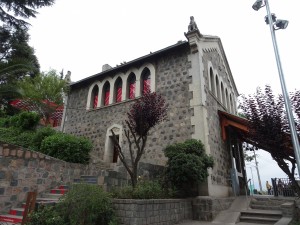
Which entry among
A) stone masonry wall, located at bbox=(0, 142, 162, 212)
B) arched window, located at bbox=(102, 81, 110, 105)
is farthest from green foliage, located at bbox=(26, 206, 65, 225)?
arched window, located at bbox=(102, 81, 110, 105)

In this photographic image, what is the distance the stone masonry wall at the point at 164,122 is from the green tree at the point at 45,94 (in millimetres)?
3518

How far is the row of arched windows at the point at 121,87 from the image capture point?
1224cm

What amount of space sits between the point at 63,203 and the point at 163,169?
14.6 feet

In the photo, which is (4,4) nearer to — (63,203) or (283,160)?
(63,203)

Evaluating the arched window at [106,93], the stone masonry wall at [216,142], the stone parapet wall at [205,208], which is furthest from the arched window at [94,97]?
the stone parapet wall at [205,208]

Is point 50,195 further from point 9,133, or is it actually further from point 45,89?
point 45,89

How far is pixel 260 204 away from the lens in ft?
30.5

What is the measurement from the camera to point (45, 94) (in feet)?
56.9

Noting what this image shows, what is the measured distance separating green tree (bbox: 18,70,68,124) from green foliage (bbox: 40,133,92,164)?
797cm

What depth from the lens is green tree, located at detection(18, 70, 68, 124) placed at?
55.6ft

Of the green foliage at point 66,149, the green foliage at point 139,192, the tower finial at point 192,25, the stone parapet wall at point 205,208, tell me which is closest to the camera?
the green foliage at point 139,192

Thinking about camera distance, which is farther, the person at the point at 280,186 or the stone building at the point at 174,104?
the person at the point at 280,186

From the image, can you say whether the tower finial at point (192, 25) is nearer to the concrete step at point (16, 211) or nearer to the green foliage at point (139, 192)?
the green foliage at point (139, 192)

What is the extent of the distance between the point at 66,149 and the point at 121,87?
5554 mm
